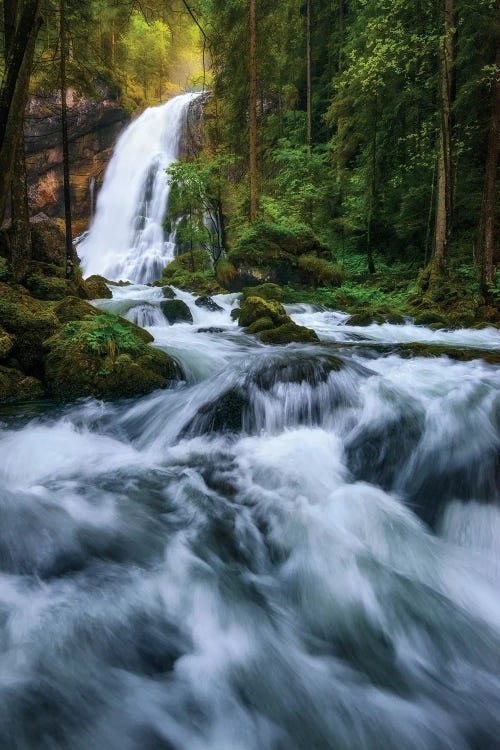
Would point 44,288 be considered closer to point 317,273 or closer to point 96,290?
point 96,290

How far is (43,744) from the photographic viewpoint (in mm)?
1580

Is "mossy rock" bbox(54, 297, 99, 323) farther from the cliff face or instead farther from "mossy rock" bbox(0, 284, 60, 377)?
the cliff face

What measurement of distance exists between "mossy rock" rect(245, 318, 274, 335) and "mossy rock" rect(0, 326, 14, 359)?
5.35 meters

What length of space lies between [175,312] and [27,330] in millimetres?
5836

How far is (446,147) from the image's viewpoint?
11.5 meters

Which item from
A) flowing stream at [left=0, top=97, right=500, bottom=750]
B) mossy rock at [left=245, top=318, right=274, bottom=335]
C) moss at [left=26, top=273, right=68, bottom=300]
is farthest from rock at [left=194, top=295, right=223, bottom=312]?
flowing stream at [left=0, top=97, right=500, bottom=750]

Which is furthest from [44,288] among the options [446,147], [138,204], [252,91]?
[138,204]

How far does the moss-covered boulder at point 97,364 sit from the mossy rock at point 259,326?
3978mm

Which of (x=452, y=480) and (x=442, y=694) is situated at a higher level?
(x=452, y=480)

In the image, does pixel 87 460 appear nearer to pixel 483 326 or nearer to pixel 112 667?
pixel 112 667

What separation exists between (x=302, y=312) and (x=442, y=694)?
12.1m

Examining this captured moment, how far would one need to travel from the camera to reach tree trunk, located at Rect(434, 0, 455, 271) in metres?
11.4

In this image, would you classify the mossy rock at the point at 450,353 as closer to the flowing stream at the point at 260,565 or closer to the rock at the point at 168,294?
the flowing stream at the point at 260,565

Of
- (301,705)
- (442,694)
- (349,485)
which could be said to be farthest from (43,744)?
(349,485)
